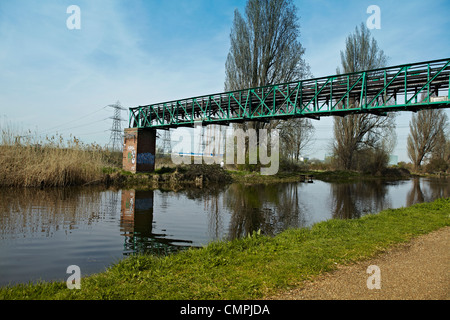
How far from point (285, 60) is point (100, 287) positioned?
1217 inches

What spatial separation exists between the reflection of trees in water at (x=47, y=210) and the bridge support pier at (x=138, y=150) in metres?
10.7

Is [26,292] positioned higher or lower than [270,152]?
lower

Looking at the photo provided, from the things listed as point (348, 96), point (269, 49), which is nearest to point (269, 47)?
point (269, 49)

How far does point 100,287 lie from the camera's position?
376 cm

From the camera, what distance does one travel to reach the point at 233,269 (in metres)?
4.44

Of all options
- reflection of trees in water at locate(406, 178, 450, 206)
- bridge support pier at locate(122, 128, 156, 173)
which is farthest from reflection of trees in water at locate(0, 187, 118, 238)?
reflection of trees in water at locate(406, 178, 450, 206)

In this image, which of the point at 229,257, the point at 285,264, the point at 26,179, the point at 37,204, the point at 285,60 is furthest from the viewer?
the point at 285,60

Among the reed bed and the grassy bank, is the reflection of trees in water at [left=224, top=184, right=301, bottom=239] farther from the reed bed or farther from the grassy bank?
the reed bed

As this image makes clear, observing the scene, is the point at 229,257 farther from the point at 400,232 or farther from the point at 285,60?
the point at 285,60

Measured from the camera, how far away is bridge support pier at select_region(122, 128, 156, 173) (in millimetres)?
26141

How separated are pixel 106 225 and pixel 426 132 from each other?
60.2 m

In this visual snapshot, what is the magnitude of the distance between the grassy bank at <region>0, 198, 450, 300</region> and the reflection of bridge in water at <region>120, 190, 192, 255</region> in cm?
156

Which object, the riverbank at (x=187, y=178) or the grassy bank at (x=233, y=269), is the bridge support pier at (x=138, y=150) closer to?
the riverbank at (x=187, y=178)
